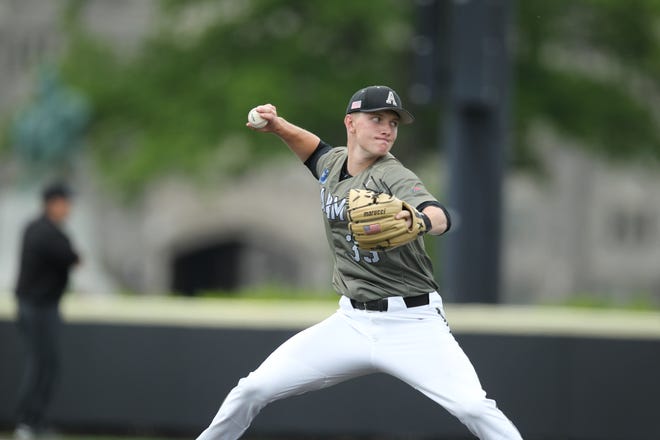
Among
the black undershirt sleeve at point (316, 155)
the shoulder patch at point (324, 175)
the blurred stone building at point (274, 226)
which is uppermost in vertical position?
the black undershirt sleeve at point (316, 155)

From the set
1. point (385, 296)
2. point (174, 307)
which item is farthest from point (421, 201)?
point (174, 307)

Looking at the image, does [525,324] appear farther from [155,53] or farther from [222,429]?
[155,53]

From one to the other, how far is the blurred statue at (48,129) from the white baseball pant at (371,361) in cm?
1696

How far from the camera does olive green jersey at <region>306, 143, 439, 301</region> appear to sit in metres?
5.70

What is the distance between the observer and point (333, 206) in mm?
5805

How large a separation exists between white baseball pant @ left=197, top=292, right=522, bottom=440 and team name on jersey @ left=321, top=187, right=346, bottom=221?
0.43 m

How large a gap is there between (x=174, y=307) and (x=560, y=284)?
3331cm

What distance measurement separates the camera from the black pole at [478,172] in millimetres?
10797

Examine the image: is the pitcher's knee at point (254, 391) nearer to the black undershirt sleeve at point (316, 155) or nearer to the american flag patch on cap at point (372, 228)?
the american flag patch on cap at point (372, 228)

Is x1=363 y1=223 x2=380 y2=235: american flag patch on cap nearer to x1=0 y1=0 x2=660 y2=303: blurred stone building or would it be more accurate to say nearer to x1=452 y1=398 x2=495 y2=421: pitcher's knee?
x1=452 y1=398 x2=495 y2=421: pitcher's knee

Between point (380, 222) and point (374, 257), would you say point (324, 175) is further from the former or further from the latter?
point (380, 222)

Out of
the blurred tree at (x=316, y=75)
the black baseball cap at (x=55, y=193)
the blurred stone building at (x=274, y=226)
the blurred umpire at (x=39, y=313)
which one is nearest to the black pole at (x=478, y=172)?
the black baseball cap at (x=55, y=193)

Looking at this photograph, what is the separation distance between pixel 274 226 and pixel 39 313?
3084cm

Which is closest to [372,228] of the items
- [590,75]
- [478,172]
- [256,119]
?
[256,119]
